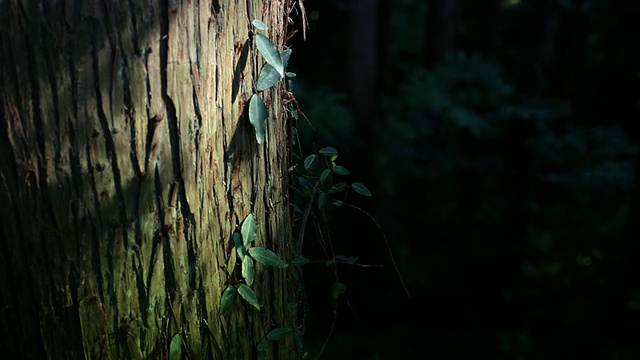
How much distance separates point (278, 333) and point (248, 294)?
0.74ft

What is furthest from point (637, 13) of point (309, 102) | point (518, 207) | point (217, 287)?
point (217, 287)

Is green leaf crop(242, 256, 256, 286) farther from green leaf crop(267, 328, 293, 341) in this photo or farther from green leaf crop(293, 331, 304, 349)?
green leaf crop(293, 331, 304, 349)

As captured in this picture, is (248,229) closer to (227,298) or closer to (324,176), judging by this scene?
(227,298)

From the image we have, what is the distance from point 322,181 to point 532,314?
5521 mm

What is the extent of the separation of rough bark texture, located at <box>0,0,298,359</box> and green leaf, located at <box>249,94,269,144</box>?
0.03 meters

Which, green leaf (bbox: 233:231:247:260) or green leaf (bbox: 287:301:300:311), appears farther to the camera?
green leaf (bbox: 287:301:300:311)

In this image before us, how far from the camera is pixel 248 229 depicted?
1.59m

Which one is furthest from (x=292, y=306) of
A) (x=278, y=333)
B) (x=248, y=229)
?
(x=248, y=229)

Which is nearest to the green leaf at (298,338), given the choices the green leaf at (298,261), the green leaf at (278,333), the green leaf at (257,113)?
the green leaf at (278,333)

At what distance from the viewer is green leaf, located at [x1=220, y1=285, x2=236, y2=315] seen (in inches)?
62.0

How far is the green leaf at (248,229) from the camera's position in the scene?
1.58 metres

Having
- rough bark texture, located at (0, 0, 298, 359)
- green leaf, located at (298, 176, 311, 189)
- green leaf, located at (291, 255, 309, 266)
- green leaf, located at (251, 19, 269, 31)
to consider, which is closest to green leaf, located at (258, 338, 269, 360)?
rough bark texture, located at (0, 0, 298, 359)

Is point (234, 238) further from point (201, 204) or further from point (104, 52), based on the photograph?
point (104, 52)

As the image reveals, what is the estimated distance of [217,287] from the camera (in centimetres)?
157
